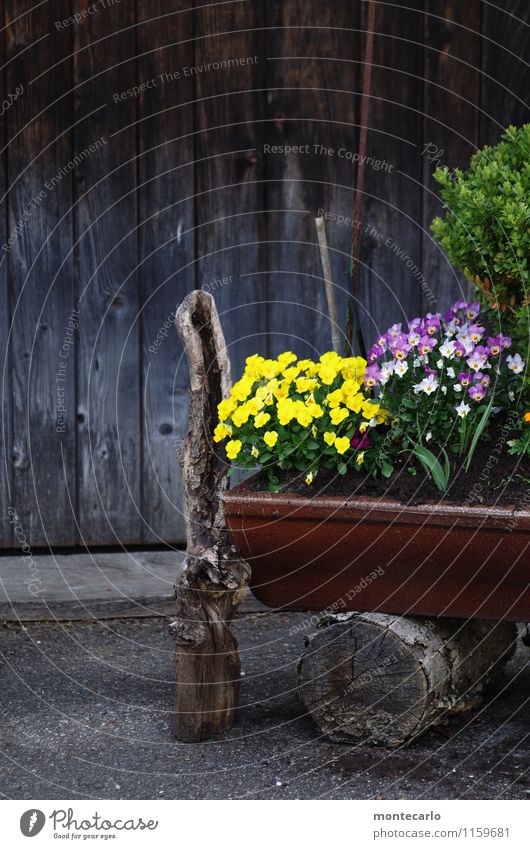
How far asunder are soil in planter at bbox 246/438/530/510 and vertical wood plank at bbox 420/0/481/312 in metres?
1.49

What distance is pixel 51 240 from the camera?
3.84 metres

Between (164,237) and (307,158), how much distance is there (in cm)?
56

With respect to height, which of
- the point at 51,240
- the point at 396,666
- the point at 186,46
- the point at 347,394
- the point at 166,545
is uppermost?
the point at 186,46

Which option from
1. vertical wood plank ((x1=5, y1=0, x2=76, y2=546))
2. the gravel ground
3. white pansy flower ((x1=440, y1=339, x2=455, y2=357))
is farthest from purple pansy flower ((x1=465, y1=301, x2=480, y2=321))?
vertical wood plank ((x1=5, y1=0, x2=76, y2=546))

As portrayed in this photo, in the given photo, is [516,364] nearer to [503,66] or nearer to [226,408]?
[226,408]

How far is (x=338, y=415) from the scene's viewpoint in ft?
8.22

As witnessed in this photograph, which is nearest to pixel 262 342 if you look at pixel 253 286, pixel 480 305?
pixel 253 286

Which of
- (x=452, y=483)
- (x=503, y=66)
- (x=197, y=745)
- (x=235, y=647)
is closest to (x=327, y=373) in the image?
(x=452, y=483)

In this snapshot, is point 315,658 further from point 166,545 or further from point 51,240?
point 51,240

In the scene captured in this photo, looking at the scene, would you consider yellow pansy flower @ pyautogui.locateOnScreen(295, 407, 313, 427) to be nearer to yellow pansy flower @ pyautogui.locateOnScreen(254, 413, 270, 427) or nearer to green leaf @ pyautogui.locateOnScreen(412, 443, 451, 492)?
yellow pansy flower @ pyautogui.locateOnScreen(254, 413, 270, 427)

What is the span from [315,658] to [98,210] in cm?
188

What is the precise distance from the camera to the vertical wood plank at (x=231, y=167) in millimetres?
3795

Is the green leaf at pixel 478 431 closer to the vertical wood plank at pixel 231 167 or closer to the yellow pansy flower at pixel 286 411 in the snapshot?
the yellow pansy flower at pixel 286 411

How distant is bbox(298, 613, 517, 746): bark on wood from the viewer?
2582mm
